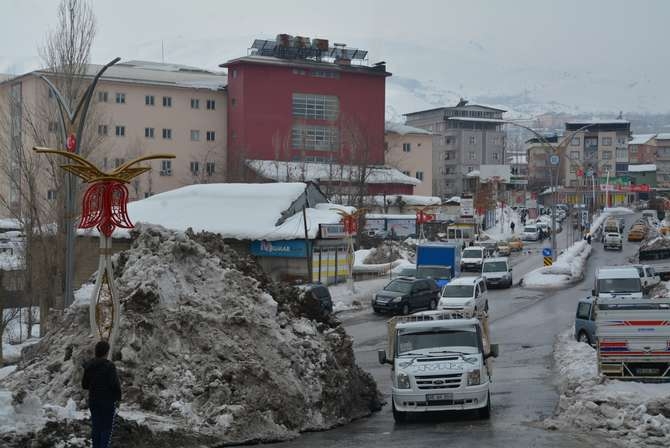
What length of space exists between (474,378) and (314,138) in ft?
272

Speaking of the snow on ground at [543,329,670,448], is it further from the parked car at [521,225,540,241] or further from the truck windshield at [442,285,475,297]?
the parked car at [521,225,540,241]

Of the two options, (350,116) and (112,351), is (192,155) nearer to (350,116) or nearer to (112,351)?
(350,116)

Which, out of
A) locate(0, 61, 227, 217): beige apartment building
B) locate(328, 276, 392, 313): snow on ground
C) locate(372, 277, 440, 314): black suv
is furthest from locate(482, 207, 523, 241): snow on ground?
locate(372, 277, 440, 314): black suv

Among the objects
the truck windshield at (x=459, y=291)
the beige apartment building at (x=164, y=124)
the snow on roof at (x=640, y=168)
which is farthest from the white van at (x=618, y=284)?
the snow on roof at (x=640, y=168)

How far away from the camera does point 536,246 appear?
301 feet

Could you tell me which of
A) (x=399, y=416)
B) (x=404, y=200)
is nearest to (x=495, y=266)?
(x=399, y=416)

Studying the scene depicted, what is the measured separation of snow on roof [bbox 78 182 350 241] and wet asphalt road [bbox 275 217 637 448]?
10.3 metres

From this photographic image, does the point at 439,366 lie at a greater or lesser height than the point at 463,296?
greater

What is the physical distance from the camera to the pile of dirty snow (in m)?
14.5

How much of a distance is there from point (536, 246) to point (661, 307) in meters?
73.4

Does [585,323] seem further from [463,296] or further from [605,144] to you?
[605,144]

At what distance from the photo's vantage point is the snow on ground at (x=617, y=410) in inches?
570

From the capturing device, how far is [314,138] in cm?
9856

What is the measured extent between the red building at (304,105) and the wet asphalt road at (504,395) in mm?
51760
